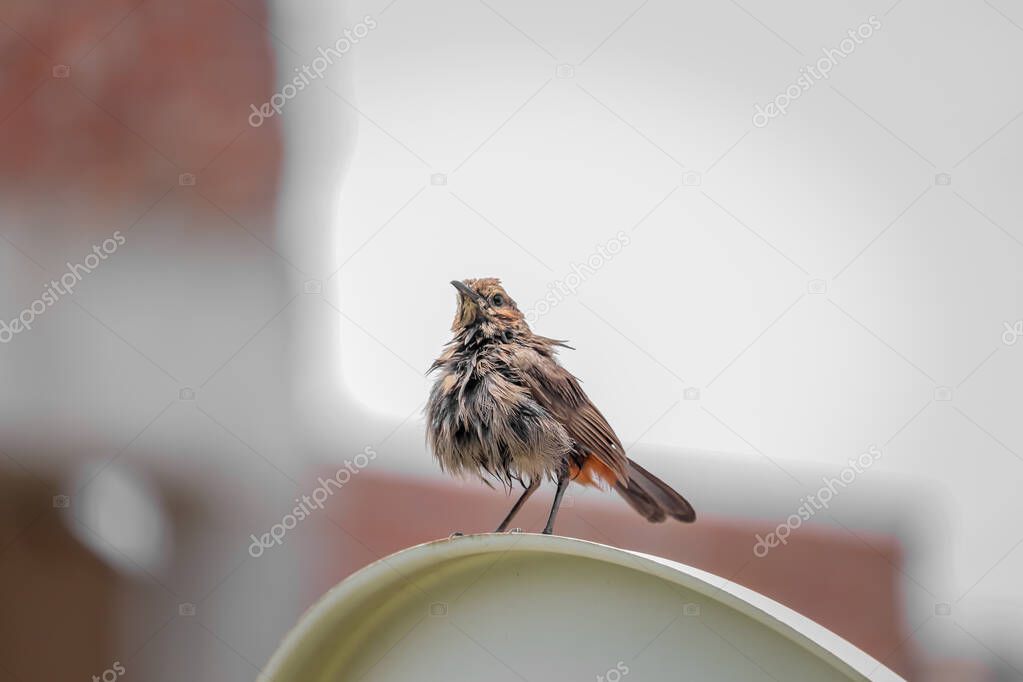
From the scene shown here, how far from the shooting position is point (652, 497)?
392 cm

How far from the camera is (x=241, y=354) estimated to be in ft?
37.9

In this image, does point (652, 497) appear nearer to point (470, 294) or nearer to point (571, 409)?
point (571, 409)

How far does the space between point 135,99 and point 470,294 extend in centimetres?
898

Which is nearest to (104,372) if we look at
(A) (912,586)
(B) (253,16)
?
(B) (253,16)

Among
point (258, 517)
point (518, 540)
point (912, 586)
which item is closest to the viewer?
point (518, 540)

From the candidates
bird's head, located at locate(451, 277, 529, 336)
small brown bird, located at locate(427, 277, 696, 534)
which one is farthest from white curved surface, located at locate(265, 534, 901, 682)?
bird's head, located at locate(451, 277, 529, 336)

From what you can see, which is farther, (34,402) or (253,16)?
(253,16)

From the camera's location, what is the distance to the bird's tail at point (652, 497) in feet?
12.8

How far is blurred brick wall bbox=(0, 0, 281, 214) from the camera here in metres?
11.5

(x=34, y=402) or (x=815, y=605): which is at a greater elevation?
(x=815, y=605)

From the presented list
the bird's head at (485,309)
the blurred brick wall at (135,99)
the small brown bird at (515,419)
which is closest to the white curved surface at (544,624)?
the small brown bird at (515,419)

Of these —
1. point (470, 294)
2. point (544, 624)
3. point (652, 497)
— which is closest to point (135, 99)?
point (470, 294)

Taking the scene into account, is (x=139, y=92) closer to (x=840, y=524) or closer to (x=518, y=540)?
(x=840, y=524)

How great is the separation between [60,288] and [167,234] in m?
1.37
